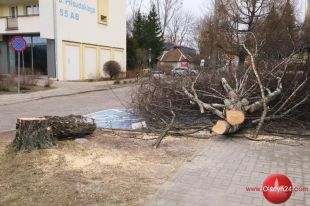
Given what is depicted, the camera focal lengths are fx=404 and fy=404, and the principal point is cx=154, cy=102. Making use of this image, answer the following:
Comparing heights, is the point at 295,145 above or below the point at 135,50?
below

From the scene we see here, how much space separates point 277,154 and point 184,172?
1960 mm

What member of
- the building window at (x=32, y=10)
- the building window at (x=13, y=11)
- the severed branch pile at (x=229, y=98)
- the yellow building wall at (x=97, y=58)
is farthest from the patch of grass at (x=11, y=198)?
the building window at (x=13, y=11)

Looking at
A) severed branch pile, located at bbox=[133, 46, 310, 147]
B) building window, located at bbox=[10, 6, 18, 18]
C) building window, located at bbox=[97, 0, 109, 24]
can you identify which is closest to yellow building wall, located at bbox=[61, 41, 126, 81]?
building window, located at bbox=[97, 0, 109, 24]

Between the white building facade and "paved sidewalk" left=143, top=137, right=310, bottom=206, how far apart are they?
74.5 feet

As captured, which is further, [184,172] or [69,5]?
[69,5]

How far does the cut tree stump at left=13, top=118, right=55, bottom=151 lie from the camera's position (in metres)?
6.66

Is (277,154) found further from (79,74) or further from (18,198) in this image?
(79,74)

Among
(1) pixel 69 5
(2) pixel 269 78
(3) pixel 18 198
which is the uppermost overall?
(1) pixel 69 5

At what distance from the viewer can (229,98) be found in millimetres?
8906

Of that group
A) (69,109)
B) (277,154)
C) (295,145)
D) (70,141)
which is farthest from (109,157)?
(69,109)

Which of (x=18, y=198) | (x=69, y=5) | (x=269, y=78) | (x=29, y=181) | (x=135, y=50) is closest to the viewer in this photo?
(x=18, y=198)

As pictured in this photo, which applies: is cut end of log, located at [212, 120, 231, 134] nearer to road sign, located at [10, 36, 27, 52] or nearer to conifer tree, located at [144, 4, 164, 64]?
road sign, located at [10, 36, 27, 52]

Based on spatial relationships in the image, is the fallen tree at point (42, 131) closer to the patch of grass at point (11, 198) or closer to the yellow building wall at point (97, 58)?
the patch of grass at point (11, 198)

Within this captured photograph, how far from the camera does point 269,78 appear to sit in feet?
30.5
